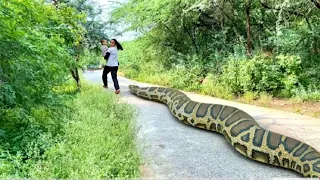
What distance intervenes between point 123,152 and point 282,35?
931cm

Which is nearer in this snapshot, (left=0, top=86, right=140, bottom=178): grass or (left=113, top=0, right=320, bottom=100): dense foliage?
(left=0, top=86, right=140, bottom=178): grass

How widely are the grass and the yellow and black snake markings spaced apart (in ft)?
5.20

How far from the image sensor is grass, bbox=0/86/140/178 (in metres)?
3.35

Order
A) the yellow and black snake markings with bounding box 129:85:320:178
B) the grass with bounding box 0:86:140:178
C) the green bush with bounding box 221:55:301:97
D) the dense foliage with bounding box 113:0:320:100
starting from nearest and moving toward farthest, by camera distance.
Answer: the grass with bounding box 0:86:140:178 → the yellow and black snake markings with bounding box 129:85:320:178 → the green bush with bounding box 221:55:301:97 → the dense foliage with bounding box 113:0:320:100

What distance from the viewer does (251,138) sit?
5023mm

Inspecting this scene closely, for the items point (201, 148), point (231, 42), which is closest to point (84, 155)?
point (201, 148)

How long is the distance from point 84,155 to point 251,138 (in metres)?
2.50

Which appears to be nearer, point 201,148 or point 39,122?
point 39,122

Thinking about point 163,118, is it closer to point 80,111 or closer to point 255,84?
point 80,111

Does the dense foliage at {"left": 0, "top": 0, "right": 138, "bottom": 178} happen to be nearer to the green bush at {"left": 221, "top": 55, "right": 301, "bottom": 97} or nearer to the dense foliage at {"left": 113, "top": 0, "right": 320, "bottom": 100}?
the green bush at {"left": 221, "top": 55, "right": 301, "bottom": 97}

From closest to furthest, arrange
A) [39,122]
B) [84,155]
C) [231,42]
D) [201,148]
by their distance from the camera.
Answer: [84,155]
[39,122]
[201,148]
[231,42]

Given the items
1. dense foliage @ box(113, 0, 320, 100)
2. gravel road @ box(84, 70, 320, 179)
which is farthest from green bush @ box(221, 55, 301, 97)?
gravel road @ box(84, 70, 320, 179)

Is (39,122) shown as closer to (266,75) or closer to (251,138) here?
(251,138)

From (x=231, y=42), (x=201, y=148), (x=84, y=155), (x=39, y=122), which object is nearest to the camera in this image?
(x=84, y=155)
